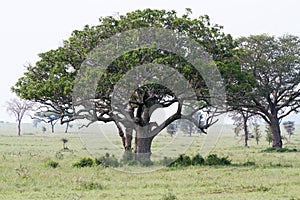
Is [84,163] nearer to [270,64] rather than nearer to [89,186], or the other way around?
[89,186]

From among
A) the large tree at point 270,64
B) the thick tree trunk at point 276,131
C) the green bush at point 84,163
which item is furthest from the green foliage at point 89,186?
the thick tree trunk at point 276,131

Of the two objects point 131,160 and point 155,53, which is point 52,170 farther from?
point 155,53

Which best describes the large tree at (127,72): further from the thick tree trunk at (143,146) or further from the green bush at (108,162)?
the green bush at (108,162)

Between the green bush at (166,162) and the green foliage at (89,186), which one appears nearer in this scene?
the green foliage at (89,186)

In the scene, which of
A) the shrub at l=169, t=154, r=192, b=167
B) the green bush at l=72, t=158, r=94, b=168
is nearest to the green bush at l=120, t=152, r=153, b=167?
the shrub at l=169, t=154, r=192, b=167

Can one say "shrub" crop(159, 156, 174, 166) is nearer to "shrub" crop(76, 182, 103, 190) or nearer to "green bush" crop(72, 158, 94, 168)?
"green bush" crop(72, 158, 94, 168)

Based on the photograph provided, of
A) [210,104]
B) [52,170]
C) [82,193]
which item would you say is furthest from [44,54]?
[82,193]

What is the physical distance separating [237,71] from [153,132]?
19.6 ft

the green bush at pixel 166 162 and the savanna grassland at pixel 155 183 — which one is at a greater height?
the green bush at pixel 166 162

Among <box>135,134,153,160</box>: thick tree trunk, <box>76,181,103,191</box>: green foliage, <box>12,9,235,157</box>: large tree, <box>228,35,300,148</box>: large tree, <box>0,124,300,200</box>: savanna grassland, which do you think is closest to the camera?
<box>0,124,300,200</box>: savanna grassland

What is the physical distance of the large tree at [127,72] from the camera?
24234 mm

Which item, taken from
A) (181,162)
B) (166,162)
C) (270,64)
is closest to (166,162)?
(166,162)

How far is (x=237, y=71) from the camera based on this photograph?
25797 mm

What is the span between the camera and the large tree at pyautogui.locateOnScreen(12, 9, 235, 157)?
24.2 meters
